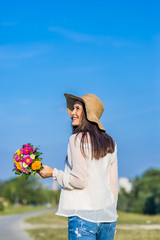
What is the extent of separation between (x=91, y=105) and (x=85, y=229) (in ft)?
3.65

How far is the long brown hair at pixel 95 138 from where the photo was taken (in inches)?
127

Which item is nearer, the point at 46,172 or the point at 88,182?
the point at 88,182

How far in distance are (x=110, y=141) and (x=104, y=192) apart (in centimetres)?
47

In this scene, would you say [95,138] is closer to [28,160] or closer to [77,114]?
[77,114]

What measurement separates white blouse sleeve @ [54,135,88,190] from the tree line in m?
28.6

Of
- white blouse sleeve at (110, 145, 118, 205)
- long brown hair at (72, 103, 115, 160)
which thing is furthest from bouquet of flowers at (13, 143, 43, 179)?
white blouse sleeve at (110, 145, 118, 205)

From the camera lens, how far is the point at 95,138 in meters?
3.29

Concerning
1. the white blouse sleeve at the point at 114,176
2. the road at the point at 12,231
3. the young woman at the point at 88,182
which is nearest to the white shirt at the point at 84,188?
the young woman at the point at 88,182

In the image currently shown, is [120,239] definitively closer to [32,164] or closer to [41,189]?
[32,164]

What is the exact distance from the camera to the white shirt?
10.3 ft

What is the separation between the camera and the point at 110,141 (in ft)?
11.3

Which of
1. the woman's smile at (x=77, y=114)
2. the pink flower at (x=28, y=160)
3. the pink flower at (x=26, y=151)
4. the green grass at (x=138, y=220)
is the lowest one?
the green grass at (x=138, y=220)

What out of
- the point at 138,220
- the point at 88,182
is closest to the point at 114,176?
the point at 88,182

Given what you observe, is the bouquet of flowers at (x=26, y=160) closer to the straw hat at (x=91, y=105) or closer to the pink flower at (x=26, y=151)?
the pink flower at (x=26, y=151)
